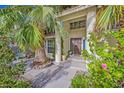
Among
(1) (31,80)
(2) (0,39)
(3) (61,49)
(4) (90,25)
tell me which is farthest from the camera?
(3) (61,49)

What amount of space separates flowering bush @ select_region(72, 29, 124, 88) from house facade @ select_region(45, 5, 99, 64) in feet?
2.16

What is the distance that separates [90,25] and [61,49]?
1.07 metres

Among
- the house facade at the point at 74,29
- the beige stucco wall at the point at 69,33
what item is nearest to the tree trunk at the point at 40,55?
the house facade at the point at 74,29

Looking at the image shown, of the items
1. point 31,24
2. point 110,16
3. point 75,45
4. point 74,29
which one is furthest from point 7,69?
point 110,16

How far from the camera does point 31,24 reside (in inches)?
161

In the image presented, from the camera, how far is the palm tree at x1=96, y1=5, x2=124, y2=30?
3191 mm

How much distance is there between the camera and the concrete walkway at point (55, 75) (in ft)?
13.8

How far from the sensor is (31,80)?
4.32 meters

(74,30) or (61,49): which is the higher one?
(74,30)

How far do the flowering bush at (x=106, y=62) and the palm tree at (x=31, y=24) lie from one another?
132 cm

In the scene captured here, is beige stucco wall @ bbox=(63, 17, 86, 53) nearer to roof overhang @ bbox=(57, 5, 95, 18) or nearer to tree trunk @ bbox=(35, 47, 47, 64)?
roof overhang @ bbox=(57, 5, 95, 18)

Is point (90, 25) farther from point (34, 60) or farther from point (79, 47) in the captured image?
point (34, 60)

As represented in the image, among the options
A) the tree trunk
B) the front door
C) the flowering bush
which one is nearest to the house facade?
the front door
